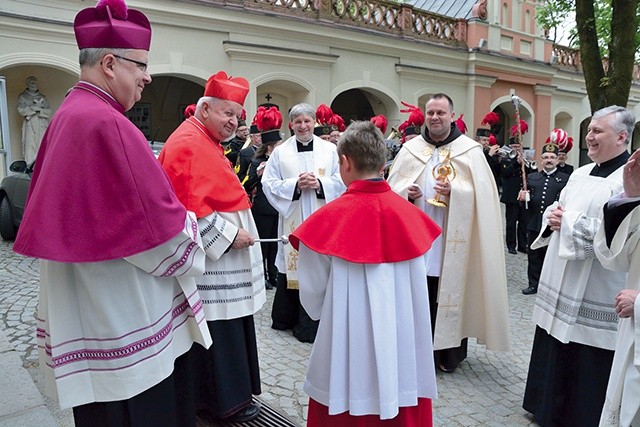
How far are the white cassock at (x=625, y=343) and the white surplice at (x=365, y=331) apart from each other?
858 millimetres

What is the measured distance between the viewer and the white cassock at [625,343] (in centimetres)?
224

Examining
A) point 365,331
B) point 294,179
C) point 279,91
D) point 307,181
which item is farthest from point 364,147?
point 279,91

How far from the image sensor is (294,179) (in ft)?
16.1

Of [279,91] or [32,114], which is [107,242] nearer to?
[32,114]

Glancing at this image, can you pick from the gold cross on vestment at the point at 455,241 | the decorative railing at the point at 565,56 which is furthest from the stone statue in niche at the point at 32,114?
the decorative railing at the point at 565,56

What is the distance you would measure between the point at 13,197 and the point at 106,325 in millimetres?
8183

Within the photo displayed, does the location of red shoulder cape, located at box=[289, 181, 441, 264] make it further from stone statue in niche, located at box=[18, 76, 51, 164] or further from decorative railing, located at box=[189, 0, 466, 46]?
decorative railing, located at box=[189, 0, 466, 46]

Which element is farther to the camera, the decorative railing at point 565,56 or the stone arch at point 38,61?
the decorative railing at point 565,56

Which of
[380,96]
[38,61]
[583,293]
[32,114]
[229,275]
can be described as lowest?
[583,293]

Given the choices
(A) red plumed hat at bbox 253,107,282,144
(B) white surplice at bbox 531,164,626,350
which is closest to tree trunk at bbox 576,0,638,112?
(A) red plumed hat at bbox 253,107,282,144

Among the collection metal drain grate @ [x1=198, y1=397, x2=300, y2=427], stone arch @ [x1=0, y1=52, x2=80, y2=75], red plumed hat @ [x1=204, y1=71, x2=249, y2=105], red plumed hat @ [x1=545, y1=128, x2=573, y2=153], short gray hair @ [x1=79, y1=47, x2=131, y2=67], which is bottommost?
metal drain grate @ [x1=198, y1=397, x2=300, y2=427]

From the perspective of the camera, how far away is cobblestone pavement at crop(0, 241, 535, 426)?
3635 mm

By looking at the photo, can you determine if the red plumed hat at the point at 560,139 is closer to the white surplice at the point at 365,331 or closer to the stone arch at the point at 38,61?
the white surplice at the point at 365,331

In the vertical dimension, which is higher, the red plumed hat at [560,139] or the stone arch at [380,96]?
the stone arch at [380,96]
